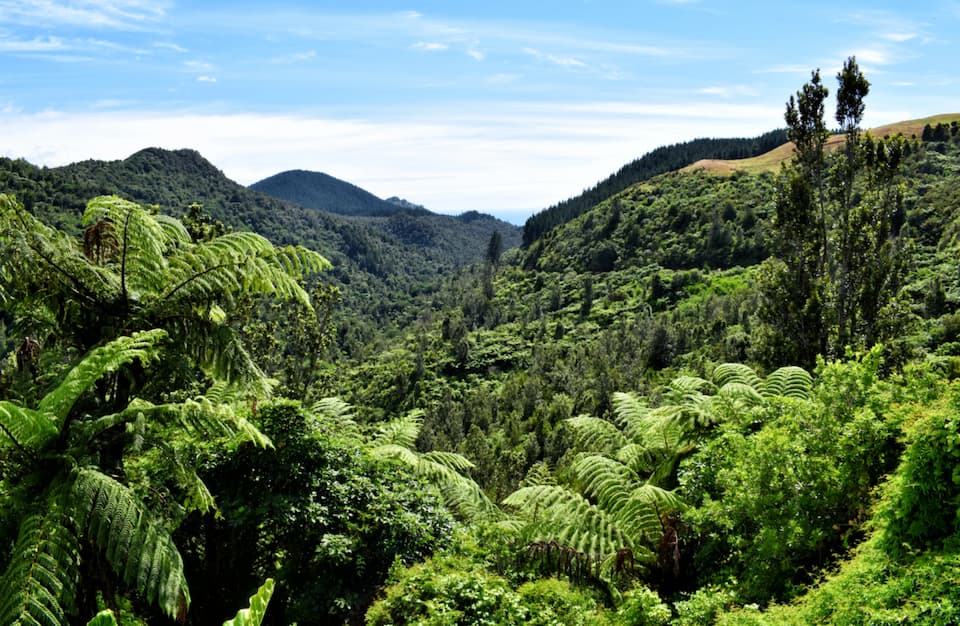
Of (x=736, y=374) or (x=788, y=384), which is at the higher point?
(x=788, y=384)

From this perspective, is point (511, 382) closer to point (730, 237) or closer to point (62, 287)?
point (730, 237)

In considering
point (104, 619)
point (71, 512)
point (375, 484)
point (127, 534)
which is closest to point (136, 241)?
point (71, 512)

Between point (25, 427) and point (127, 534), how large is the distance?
1.06m

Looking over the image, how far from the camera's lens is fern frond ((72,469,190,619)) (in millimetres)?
4109

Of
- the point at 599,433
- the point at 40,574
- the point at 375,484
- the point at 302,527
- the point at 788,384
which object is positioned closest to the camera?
the point at 40,574

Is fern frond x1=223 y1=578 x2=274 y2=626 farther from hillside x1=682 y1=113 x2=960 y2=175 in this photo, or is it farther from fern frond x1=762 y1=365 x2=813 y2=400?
hillside x1=682 y1=113 x2=960 y2=175

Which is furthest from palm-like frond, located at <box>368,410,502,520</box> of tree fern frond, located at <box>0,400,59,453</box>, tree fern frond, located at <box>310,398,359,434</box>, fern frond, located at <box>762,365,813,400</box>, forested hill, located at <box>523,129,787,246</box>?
forested hill, located at <box>523,129,787,246</box>

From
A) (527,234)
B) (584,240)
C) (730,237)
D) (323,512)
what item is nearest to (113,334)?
(323,512)

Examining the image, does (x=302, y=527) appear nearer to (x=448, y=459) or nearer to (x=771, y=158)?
(x=448, y=459)

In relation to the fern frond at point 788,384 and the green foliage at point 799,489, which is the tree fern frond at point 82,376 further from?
the fern frond at point 788,384

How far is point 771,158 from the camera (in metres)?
137

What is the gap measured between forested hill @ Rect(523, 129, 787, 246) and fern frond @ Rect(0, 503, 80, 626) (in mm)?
152374

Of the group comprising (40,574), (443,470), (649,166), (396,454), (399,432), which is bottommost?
(443,470)

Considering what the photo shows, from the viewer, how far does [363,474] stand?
718 centimetres
